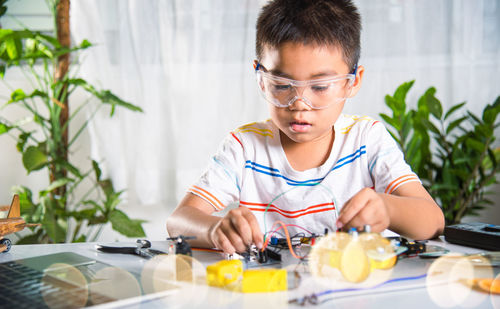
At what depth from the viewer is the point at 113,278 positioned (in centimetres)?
78

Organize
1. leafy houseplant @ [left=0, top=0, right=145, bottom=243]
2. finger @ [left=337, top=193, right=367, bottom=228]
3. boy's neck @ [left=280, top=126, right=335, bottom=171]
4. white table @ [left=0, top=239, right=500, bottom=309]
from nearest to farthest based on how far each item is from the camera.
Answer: white table @ [left=0, top=239, right=500, bottom=309], finger @ [left=337, top=193, right=367, bottom=228], boy's neck @ [left=280, top=126, right=335, bottom=171], leafy houseplant @ [left=0, top=0, right=145, bottom=243]

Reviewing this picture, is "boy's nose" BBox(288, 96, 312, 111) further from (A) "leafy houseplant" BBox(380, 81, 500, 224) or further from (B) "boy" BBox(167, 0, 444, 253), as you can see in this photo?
(A) "leafy houseplant" BBox(380, 81, 500, 224)

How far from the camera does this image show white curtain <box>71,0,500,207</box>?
7.83ft

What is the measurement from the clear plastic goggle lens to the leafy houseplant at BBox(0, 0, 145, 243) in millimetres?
1114

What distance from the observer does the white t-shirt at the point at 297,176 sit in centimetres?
129

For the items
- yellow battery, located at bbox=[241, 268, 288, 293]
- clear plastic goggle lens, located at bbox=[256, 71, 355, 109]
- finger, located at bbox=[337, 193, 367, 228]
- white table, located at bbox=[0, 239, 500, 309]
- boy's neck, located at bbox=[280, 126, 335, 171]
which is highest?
clear plastic goggle lens, located at bbox=[256, 71, 355, 109]

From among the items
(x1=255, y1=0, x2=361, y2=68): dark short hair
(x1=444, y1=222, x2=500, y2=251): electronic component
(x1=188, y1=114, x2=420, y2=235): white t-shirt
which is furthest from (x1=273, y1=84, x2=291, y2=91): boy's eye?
(x1=444, y1=222, x2=500, y2=251): electronic component

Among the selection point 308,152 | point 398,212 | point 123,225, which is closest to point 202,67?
point 123,225

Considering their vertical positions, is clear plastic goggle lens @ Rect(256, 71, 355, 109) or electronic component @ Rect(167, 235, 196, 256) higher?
clear plastic goggle lens @ Rect(256, 71, 355, 109)

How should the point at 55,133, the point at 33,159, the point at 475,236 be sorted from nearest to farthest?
1. the point at 475,236
2. the point at 33,159
3. the point at 55,133

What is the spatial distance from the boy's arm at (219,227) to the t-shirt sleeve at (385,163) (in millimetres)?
490

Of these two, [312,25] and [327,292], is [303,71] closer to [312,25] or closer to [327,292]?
[312,25]

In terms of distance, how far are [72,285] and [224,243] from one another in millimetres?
292

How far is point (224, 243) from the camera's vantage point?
903 mm
